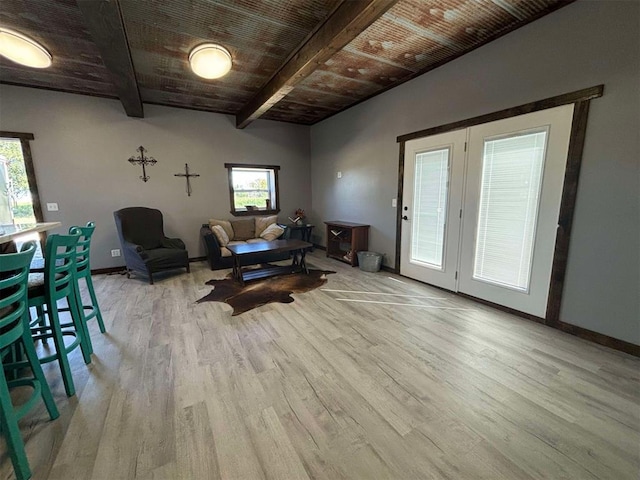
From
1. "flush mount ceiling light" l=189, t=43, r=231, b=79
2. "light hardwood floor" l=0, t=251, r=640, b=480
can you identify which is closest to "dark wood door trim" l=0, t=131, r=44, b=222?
"light hardwood floor" l=0, t=251, r=640, b=480

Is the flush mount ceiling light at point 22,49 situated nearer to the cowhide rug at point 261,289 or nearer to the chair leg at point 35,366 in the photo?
the chair leg at point 35,366

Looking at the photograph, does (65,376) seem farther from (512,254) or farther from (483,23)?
(483,23)

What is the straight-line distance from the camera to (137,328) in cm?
247

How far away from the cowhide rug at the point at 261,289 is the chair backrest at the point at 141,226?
134cm

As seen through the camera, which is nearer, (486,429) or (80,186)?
(486,429)

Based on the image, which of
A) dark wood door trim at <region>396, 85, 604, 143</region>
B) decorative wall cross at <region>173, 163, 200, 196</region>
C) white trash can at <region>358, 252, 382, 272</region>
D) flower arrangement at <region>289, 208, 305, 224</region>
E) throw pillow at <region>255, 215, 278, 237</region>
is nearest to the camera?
dark wood door trim at <region>396, 85, 604, 143</region>

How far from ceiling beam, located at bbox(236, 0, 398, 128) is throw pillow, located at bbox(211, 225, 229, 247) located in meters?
2.10

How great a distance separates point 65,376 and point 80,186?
3.55 m

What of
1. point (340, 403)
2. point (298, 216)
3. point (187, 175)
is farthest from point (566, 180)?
point (187, 175)

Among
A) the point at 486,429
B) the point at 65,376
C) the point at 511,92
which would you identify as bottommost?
the point at 486,429

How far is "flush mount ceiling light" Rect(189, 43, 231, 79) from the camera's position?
2627mm

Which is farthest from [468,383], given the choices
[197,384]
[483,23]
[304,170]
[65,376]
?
[304,170]

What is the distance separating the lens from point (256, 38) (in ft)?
8.49

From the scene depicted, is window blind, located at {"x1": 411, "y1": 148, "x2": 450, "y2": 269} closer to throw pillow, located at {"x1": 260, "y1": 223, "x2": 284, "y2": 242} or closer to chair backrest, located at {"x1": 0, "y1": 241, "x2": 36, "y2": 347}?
throw pillow, located at {"x1": 260, "y1": 223, "x2": 284, "y2": 242}
